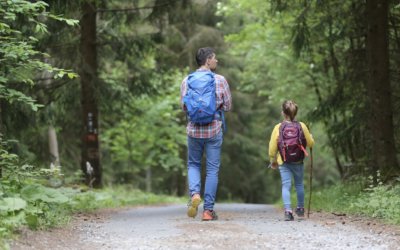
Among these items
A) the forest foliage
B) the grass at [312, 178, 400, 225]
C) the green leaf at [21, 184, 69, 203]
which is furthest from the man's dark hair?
the grass at [312, 178, 400, 225]

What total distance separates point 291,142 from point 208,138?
118cm

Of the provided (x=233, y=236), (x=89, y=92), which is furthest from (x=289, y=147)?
(x=89, y=92)

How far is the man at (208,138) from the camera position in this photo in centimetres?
753

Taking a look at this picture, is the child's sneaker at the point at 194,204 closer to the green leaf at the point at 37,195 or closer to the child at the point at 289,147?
the child at the point at 289,147

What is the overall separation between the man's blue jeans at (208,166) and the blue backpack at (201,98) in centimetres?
32

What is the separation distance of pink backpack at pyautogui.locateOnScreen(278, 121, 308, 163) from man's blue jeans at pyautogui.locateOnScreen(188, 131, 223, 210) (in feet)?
2.94

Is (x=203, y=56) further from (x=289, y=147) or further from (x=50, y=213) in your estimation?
(x=50, y=213)

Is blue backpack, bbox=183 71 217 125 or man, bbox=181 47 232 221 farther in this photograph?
man, bbox=181 47 232 221

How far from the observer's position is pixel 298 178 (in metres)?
8.14

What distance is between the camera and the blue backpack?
7.38m

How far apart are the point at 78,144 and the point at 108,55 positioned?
673 centimetres

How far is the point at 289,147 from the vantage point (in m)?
7.92

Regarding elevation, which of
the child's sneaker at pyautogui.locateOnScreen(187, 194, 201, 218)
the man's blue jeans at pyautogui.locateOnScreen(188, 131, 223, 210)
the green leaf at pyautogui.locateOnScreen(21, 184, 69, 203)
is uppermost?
the man's blue jeans at pyautogui.locateOnScreen(188, 131, 223, 210)

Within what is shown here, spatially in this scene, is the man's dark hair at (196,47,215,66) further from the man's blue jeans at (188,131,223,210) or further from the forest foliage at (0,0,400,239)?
the forest foliage at (0,0,400,239)
